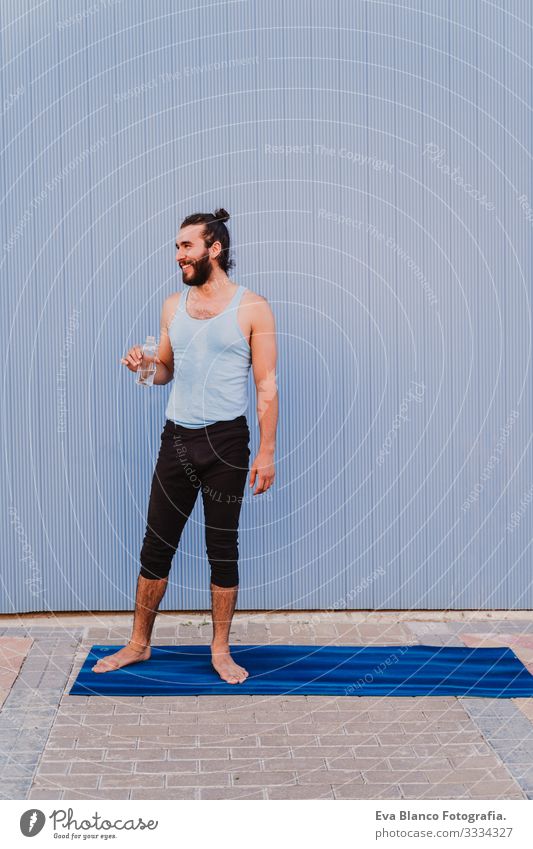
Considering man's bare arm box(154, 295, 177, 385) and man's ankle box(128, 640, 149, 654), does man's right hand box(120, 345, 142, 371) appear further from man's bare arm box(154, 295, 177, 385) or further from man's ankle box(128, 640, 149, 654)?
man's ankle box(128, 640, 149, 654)

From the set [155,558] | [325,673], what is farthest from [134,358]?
[325,673]

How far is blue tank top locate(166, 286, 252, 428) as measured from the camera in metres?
4.37

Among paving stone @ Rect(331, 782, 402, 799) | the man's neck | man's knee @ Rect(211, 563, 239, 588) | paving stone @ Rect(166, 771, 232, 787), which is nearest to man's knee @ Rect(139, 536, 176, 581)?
man's knee @ Rect(211, 563, 239, 588)

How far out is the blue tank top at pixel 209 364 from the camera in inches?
172

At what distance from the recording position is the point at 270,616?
5250 mm

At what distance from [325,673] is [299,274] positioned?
1878 mm

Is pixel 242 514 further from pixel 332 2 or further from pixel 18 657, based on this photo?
pixel 332 2

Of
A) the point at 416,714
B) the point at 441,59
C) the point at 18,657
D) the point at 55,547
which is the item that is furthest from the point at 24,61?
the point at 416,714

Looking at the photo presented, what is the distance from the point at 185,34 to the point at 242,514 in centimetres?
230

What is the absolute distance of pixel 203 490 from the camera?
449 cm

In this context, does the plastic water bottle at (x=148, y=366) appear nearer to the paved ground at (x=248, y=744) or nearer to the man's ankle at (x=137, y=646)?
the man's ankle at (x=137, y=646)

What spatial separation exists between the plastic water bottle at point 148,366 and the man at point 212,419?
13cm

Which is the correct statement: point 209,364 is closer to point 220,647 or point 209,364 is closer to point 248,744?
point 220,647

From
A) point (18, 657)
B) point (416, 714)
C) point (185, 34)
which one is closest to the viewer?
point (416, 714)
